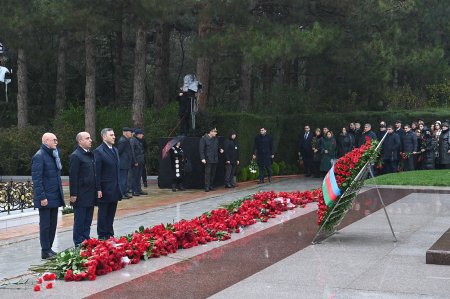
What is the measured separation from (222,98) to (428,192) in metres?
30.3

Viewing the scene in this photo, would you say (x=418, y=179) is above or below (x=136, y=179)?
below

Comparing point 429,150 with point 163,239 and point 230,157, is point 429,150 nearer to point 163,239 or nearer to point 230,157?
point 230,157

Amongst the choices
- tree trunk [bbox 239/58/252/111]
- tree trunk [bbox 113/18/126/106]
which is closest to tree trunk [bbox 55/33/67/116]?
tree trunk [bbox 113/18/126/106]

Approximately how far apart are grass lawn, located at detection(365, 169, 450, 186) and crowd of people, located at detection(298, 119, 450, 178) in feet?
5.03

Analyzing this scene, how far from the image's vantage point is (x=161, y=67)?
127 feet

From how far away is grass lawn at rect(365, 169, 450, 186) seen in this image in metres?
21.3

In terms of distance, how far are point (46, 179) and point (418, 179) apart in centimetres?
1303

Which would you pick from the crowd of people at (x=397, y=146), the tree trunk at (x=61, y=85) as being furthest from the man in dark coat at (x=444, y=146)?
the tree trunk at (x=61, y=85)

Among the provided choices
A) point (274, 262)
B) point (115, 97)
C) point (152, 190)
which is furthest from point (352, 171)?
point (115, 97)

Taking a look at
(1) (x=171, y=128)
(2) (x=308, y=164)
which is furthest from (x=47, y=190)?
(1) (x=171, y=128)

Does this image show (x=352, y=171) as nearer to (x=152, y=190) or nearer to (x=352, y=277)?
(x=352, y=277)

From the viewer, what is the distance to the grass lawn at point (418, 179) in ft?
70.0

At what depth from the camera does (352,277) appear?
9570 mm

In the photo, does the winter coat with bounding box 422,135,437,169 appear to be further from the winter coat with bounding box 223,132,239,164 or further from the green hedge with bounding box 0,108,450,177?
the winter coat with bounding box 223,132,239,164
